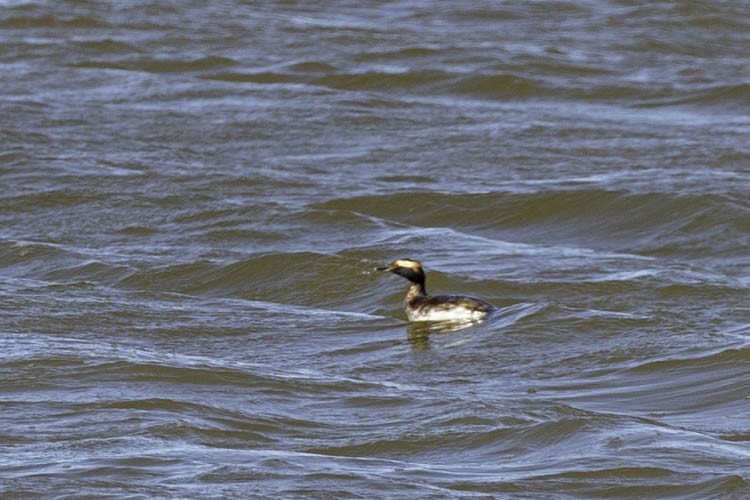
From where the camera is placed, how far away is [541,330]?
39.3 ft

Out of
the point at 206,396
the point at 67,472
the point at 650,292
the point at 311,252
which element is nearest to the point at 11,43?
the point at 311,252

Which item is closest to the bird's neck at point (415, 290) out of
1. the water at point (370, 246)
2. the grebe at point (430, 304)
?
the grebe at point (430, 304)

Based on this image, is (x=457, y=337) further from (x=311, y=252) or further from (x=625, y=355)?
(x=311, y=252)

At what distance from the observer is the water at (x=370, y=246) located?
916 cm

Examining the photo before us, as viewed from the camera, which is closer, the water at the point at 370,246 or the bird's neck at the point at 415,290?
the water at the point at 370,246

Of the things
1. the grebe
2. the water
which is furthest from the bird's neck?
the water

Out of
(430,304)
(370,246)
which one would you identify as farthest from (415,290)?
(370,246)

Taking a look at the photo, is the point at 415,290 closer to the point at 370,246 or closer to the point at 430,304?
the point at 430,304

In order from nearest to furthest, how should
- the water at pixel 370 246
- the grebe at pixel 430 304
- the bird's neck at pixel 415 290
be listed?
the water at pixel 370 246 → the grebe at pixel 430 304 → the bird's neck at pixel 415 290

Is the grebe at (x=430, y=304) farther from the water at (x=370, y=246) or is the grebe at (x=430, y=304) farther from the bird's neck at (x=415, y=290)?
the water at (x=370, y=246)

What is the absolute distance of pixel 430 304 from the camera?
40.9 feet

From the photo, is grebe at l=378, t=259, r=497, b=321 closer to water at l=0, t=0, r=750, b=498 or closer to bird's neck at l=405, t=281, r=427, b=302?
bird's neck at l=405, t=281, r=427, b=302

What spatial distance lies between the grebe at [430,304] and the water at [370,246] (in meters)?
0.14

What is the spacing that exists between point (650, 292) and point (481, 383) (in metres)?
2.71
